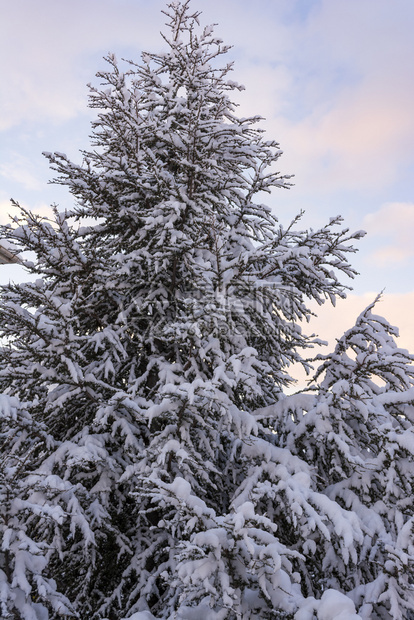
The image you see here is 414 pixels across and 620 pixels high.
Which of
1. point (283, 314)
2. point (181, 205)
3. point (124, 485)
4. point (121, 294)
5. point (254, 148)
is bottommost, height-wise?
point (124, 485)

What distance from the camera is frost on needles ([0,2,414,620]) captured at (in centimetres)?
343

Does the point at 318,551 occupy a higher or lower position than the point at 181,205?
lower

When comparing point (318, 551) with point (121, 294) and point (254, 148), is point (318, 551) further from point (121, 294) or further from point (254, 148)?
point (254, 148)

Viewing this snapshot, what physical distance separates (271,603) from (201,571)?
26.0 inches

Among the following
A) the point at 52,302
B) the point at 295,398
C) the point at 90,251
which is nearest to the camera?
the point at 52,302

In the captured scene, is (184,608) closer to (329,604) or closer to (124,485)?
(329,604)

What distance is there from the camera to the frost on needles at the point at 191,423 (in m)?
3.43

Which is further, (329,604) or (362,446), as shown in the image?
(362,446)

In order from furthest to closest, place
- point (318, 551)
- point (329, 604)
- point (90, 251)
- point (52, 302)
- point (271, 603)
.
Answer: point (90, 251) → point (318, 551) → point (52, 302) → point (271, 603) → point (329, 604)

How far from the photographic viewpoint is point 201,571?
2984mm

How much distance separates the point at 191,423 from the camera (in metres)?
4.81

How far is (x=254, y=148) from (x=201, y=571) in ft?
19.4

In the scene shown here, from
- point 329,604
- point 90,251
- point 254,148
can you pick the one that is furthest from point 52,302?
point 254,148

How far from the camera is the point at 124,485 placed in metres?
5.83
